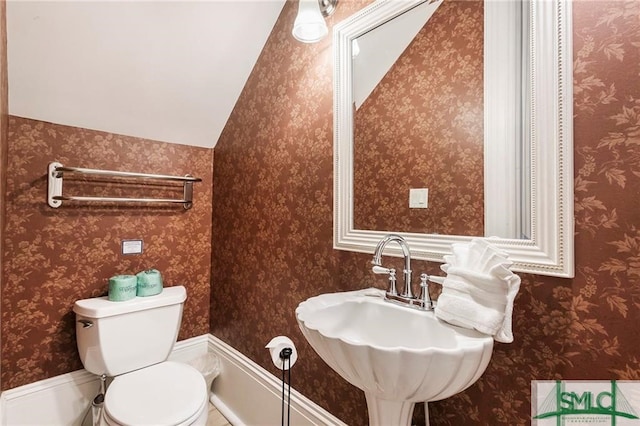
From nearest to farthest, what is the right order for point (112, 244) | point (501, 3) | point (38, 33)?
point (501, 3)
point (38, 33)
point (112, 244)

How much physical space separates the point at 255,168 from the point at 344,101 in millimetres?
691

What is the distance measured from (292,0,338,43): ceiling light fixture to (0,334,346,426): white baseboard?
5.40ft

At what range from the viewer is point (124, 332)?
1.47m

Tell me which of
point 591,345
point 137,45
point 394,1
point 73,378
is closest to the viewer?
point 591,345

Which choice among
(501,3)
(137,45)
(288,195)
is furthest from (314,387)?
(137,45)

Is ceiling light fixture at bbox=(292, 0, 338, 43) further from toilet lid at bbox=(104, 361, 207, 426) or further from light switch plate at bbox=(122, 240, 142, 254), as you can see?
toilet lid at bbox=(104, 361, 207, 426)

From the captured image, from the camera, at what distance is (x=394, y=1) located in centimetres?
112

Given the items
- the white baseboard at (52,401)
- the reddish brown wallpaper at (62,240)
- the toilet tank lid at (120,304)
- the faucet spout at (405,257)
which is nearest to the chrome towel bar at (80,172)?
the reddish brown wallpaper at (62,240)

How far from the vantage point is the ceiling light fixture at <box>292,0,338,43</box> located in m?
1.23

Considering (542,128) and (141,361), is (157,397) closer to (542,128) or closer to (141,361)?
(141,361)

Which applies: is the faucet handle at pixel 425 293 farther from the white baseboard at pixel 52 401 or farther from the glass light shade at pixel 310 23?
the white baseboard at pixel 52 401

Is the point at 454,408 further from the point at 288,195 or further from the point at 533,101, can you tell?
the point at 288,195

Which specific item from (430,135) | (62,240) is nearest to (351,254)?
(430,135)

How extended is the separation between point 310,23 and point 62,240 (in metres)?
1.66
